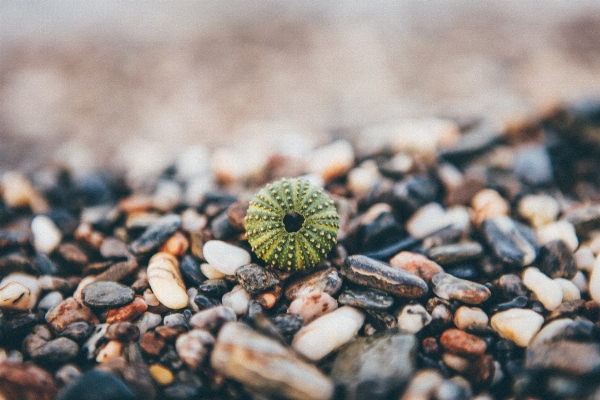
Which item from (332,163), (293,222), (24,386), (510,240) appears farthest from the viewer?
(332,163)

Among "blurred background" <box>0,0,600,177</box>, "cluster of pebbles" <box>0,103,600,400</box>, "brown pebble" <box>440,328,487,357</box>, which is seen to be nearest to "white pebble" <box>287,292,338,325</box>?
"cluster of pebbles" <box>0,103,600,400</box>

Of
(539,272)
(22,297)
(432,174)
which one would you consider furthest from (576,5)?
(22,297)

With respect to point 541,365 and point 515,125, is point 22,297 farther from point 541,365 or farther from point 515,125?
point 515,125

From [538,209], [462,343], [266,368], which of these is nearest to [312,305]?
[266,368]

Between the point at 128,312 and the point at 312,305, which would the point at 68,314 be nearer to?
the point at 128,312

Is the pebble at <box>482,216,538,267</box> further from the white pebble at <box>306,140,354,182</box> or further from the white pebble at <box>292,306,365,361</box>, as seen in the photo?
the white pebble at <box>306,140,354,182</box>

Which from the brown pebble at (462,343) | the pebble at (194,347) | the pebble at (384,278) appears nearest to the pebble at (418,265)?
the pebble at (384,278)
